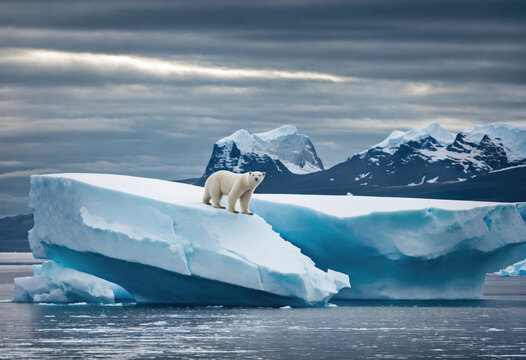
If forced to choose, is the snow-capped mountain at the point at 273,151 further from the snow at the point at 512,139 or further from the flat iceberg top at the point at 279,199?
the flat iceberg top at the point at 279,199

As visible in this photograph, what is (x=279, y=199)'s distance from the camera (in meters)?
27.5

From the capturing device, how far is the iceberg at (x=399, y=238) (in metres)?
26.3

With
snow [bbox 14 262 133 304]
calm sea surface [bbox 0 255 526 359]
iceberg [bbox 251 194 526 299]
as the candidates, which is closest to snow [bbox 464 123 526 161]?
iceberg [bbox 251 194 526 299]

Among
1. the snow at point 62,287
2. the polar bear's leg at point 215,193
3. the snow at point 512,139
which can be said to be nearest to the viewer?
the polar bear's leg at point 215,193

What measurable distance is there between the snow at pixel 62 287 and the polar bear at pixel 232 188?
444cm

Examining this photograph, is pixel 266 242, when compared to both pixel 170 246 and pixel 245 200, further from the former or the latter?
pixel 170 246

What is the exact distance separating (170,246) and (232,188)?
229 centimetres

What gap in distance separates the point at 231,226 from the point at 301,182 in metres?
166

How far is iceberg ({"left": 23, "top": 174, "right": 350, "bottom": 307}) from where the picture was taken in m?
23.4

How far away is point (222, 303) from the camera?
84.7 feet

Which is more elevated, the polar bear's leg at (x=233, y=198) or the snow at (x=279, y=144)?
the snow at (x=279, y=144)

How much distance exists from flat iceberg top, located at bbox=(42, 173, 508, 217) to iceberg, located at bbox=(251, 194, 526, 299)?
0.03m

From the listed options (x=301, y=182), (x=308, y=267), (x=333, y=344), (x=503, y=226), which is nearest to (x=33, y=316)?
(x=308, y=267)

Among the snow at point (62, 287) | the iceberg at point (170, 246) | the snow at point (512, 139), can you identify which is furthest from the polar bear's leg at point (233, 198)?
the snow at point (512, 139)
